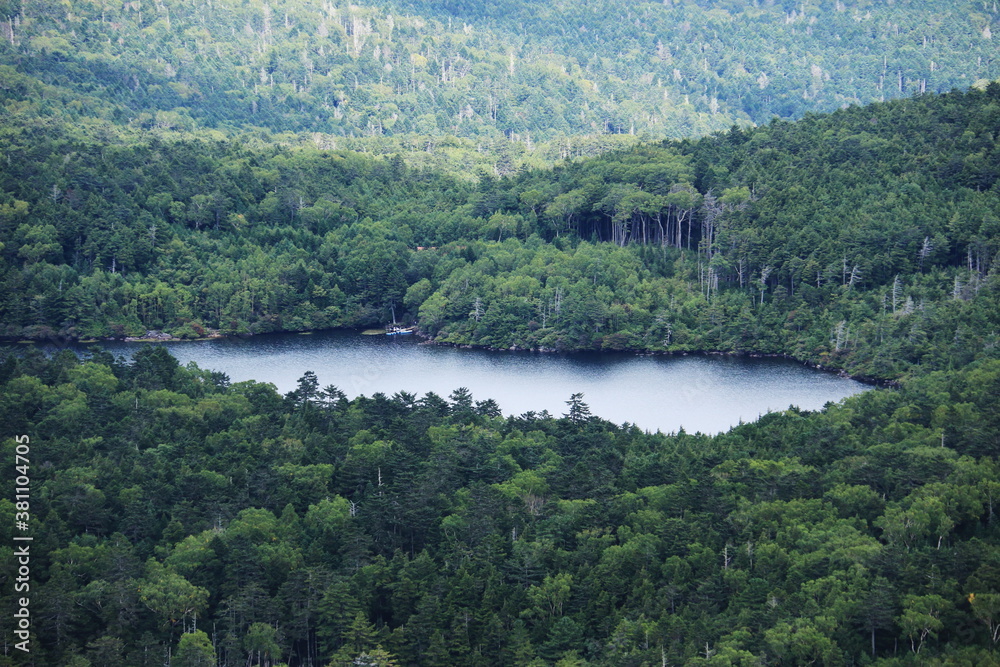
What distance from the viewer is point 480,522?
47.8 metres

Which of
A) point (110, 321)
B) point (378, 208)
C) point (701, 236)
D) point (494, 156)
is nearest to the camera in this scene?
point (110, 321)

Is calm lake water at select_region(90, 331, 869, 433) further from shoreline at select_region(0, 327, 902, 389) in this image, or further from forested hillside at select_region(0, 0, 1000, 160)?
forested hillside at select_region(0, 0, 1000, 160)

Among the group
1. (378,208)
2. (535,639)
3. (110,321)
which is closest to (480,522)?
(535,639)

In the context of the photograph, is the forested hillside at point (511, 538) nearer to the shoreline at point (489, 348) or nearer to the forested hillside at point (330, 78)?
the shoreline at point (489, 348)

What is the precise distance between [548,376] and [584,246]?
67.1 feet

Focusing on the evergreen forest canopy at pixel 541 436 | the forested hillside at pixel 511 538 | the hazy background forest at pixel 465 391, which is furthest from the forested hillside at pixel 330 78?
the forested hillside at pixel 511 538

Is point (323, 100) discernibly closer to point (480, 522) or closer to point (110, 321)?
point (110, 321)

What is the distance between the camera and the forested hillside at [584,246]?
Answer: 83.5 meters

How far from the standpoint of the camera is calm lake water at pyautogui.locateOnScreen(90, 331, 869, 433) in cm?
6938

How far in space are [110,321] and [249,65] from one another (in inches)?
3548

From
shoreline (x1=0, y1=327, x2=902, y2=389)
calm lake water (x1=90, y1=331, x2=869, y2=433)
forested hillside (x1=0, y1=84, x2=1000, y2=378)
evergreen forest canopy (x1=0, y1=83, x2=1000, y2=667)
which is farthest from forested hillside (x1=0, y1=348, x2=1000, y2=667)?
forested hillside (x1=0, y1=84, x2=1000, y2=378)

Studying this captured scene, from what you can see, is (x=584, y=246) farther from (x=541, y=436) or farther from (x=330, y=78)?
(x=330, y=78)

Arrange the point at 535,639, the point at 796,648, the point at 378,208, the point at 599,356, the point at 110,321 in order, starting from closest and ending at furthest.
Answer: the point at 796,648 < the point at 535,639 < the point at 599,356 < the point at 110,321 < the point at 378,208

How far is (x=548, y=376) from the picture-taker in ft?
258
